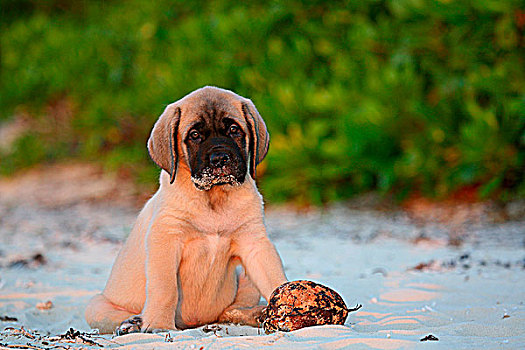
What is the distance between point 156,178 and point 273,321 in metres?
8.43

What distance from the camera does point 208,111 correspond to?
153 inches

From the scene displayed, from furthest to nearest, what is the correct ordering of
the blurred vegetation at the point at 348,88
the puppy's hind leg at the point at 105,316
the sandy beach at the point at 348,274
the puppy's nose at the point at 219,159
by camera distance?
the blurred vegetation at the point at 348,88, the puppy's hind leg at the point at 105,316, the puppy's nose at the point at 219,159, the sandy beach at the point at 348,274

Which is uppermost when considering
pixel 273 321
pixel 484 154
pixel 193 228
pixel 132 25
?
pixel 132 25

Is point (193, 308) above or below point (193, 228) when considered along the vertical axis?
below

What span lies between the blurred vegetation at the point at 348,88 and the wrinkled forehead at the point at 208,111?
422cm

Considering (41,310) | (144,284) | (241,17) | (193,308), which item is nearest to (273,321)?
(193,308)

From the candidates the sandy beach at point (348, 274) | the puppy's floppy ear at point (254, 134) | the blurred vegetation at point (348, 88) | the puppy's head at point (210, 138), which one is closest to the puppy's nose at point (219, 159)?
the puppy's head at point (210, 138)

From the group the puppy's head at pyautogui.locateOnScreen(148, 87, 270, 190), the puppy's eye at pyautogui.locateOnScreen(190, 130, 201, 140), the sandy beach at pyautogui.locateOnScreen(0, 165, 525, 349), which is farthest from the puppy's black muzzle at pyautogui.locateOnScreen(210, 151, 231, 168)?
the sandy beach at pyautogui.locateOnScreen(0, 165, 525, 349)

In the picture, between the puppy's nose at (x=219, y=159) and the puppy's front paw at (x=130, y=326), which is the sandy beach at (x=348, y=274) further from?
the puppy's nose at (x=219, y=159)

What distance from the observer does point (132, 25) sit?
571 inches

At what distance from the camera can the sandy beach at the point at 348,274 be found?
129 inches

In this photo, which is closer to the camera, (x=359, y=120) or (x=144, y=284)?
(x=144, y=284)

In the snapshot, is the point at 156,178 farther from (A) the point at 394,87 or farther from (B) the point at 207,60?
(A) the point at 394,87

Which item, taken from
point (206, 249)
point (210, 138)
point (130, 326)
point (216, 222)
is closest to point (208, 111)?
point (210, 138)
